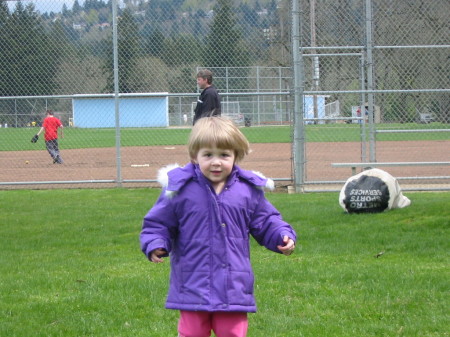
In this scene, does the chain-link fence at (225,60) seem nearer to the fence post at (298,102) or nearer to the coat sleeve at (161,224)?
the fence post at (298,102)

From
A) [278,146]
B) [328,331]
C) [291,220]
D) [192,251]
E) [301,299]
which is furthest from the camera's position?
[278,146]

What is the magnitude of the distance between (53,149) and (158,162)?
228 centimetres

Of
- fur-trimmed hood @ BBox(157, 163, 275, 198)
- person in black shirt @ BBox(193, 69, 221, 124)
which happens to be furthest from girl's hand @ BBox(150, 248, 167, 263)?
person in black shirt @ BBox(193, 69, 221, 124)

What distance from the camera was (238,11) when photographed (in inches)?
544

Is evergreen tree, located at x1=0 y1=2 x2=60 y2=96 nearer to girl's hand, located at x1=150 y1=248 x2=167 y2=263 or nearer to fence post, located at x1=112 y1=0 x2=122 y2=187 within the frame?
fence post, located at x1=112 y1=0 x2=122 y2=187

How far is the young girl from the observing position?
A: 3430mm

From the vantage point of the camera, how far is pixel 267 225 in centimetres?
365

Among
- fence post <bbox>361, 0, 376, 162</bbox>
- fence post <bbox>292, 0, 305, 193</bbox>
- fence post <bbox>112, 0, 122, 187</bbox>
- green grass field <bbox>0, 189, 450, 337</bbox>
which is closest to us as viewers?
green grass field <bbox>0, 189, 450, 337</bbox>

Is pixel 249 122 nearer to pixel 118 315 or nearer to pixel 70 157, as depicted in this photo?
pixel 70 157

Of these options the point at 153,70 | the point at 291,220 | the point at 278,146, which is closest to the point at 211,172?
the point at 291,220

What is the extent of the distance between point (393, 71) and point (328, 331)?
1058cm

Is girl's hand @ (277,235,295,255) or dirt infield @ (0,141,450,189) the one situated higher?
girl's hand @ (277,235,295,255)

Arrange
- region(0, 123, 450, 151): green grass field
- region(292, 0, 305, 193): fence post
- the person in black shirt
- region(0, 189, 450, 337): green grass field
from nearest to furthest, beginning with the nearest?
1. region(0, 189, 450, 337): green grass field
2. the person in black shirt
3. region(292, 0, 305, 193): fence post
4. region(0, 123, 450, 151): green grass field

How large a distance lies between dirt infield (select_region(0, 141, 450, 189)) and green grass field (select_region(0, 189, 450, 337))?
4416 mm
